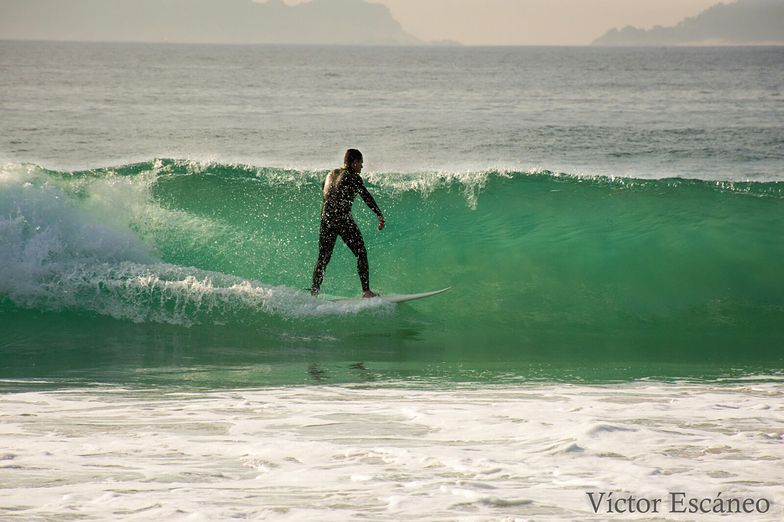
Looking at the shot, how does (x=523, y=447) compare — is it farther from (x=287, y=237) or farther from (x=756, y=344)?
(x=287, y=237)

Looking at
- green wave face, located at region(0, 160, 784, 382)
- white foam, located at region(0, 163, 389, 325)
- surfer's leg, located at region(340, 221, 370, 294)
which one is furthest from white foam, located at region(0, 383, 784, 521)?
white foam, located at region(0, 163, 389, 325)

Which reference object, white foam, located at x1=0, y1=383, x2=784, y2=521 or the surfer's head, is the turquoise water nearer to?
white foam, located at x1=0, y1=383, x2=784, y2=521

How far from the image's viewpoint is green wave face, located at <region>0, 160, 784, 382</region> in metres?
8.97

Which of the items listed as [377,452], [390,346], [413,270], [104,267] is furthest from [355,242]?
[377,452]

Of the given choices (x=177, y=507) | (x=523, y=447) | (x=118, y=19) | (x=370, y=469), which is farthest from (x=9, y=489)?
(x=118, y=19)

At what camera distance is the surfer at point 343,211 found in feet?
29.9

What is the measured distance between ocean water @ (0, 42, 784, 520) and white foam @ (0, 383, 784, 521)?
0.07ft

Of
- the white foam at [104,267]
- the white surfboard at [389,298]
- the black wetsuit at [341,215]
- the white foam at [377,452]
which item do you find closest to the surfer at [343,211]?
the black wetsuit at [341,215]

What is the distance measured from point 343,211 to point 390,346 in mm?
1406

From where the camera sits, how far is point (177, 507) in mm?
4395

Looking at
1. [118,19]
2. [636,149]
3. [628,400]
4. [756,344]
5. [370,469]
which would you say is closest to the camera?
[370,469]

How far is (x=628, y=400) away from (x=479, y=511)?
2.61 m

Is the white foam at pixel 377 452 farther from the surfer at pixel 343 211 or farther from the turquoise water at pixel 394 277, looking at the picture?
the surfer at pixel 343 211

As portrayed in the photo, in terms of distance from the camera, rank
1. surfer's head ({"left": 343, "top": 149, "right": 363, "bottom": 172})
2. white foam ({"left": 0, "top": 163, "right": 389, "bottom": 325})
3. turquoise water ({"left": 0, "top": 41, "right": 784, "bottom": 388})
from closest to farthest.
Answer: turquoise water ({"left": 0, "top": 41, "right": 784, "bottom": 388}), surfer's head ({"left": 343, "top": 149, "right": 363, "bottom": 172}), white foam ({"left": 0, "top": 163, "right": 389, "bottom": 325})
